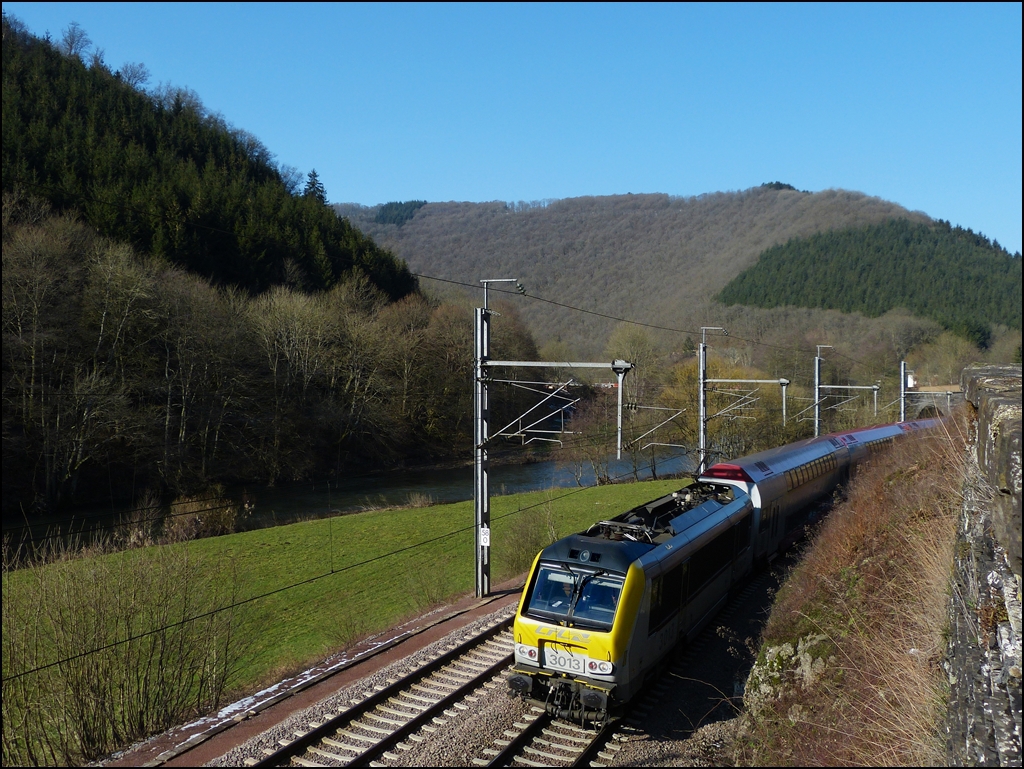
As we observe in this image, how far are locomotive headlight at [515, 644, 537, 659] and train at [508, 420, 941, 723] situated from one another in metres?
0.01

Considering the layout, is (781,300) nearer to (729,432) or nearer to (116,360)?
(729,432)

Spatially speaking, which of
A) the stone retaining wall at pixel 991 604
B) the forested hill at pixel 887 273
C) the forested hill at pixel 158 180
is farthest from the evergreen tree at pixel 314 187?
the stone retaining wall at pixel 991 604

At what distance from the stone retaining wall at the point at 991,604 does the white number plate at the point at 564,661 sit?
5272 millimetres

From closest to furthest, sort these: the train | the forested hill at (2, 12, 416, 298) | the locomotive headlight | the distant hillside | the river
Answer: the train, the locomotive headlight, the river, the forested hill at (2, 12, 416, 298), the distant hillside

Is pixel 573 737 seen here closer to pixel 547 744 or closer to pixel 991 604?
pixel 547 744

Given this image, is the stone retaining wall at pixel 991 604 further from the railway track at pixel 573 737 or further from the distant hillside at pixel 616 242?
the distant hillside at pixel 616 242

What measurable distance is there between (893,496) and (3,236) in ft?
119

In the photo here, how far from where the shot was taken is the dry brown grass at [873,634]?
6301 mm

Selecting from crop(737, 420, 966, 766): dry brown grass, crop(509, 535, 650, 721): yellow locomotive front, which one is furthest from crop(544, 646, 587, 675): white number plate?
crop(737, 420, 966, 766): dry brown grass

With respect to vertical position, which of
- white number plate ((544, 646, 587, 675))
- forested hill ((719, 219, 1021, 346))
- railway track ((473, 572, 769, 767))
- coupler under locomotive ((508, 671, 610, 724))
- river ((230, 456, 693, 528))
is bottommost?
river ((230, 456, 693, 528))

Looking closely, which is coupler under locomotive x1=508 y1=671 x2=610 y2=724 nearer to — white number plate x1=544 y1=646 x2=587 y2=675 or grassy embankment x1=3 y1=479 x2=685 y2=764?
white number plate x1=544 y1=646 x2=587 y2=675

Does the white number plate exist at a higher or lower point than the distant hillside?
lower

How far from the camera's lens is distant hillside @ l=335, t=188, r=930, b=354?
345 feet

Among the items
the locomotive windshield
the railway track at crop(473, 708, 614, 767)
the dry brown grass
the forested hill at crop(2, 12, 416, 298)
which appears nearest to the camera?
the dry brown grass
